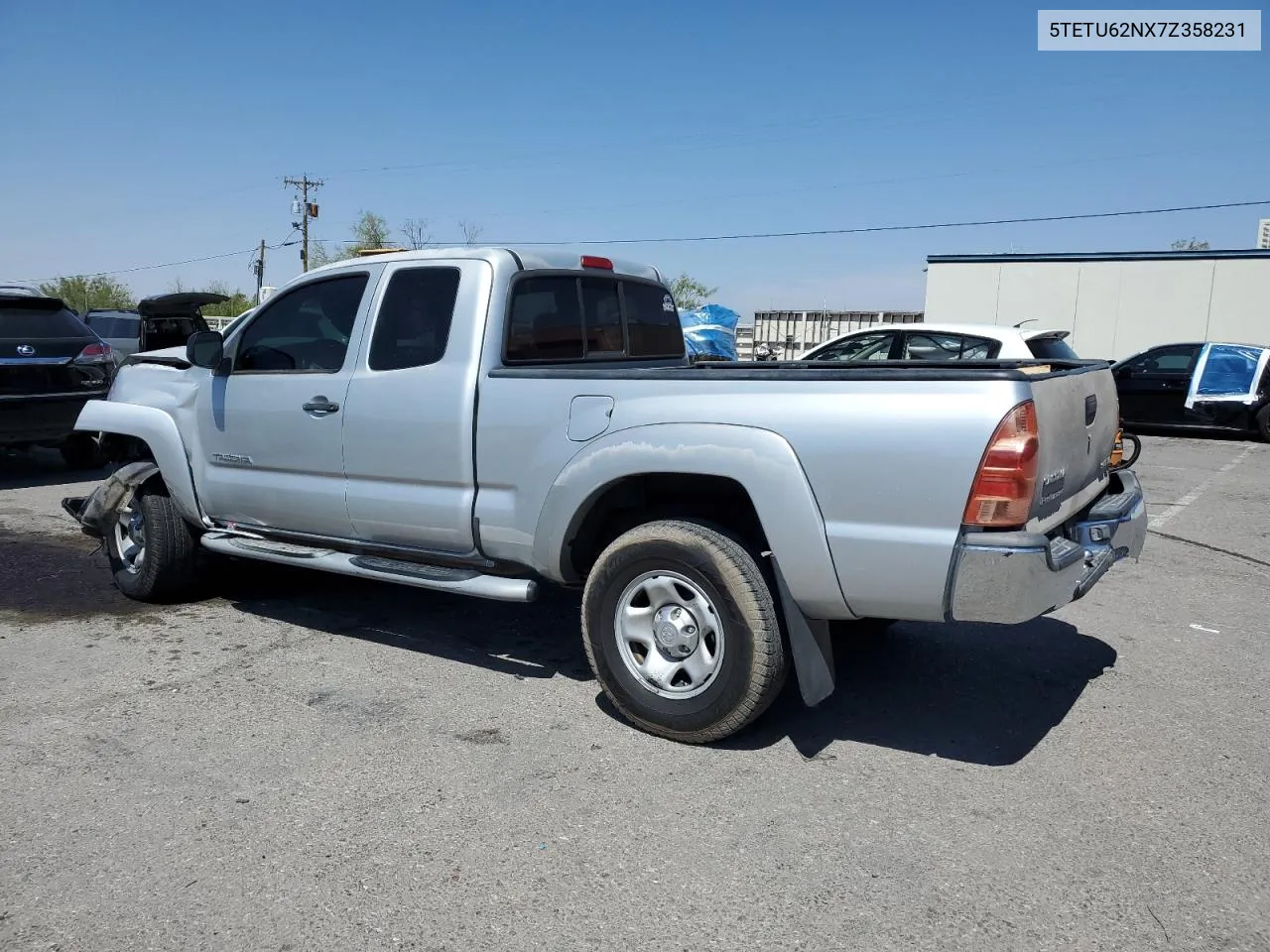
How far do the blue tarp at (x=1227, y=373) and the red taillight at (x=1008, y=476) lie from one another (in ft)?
47.7

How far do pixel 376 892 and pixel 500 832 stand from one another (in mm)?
475

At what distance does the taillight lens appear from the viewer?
10.2 meters

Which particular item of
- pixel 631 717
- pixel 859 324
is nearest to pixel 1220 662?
pixel 631 717

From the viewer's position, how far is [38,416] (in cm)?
977

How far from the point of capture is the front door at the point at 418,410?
4.43 metres

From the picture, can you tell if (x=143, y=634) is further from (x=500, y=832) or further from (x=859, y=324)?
(x=859, y=324)

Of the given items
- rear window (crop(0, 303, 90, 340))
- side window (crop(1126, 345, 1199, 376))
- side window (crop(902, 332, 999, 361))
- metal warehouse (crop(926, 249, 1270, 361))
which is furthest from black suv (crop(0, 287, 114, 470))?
metal warehouse (crop(926, 249, 1270, 361))

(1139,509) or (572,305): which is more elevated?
(572,305)

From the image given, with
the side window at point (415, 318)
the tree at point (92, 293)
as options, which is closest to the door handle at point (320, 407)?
the side window at point (415, 318)

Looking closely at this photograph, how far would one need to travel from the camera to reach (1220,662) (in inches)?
197

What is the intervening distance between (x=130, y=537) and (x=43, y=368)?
16.2 feet

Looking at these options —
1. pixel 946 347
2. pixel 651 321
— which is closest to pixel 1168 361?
pixel 946 347

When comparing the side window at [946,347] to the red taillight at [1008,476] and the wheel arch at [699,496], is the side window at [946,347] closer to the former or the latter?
the wheel arch at [699,496]

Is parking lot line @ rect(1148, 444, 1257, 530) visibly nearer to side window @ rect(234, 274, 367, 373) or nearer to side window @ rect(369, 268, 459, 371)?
side window @ rect(369, 268, 459, 371)
